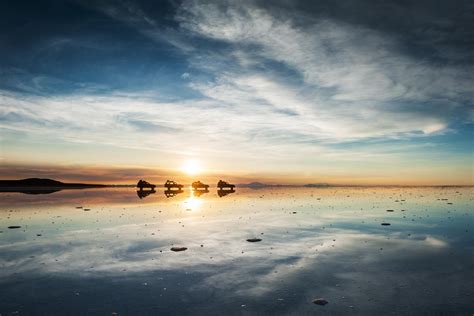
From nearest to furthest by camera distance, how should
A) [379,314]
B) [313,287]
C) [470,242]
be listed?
[379,314] → [313,287] → [470,242]

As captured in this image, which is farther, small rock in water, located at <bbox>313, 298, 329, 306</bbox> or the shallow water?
small rock in water, located at <bbox>313, 298, 329, 306</bbox>

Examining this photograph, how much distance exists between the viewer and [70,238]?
19578 mm

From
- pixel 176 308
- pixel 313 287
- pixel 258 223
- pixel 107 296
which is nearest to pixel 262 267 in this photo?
Result: pixel 313 287

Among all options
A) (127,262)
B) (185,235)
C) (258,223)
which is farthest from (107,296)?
(258,223)

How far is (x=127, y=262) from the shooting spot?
1396 cm

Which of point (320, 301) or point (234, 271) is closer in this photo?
point (320, 301)

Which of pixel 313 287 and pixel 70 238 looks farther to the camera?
pixel 70 238

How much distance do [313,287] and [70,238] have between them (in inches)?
646

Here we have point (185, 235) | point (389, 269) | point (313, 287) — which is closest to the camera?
point (313, 287)

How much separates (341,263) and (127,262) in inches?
394

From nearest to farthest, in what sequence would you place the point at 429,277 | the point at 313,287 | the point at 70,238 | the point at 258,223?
the point at 313,287 < the point at 429,277 < the point at 70,238 < the point at 258,223

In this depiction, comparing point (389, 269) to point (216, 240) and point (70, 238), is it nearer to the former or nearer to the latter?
point (216, 240)

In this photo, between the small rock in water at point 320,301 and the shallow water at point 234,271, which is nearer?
the shallow water at point 234,271

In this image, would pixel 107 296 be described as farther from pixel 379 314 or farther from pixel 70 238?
pixel 70 238
